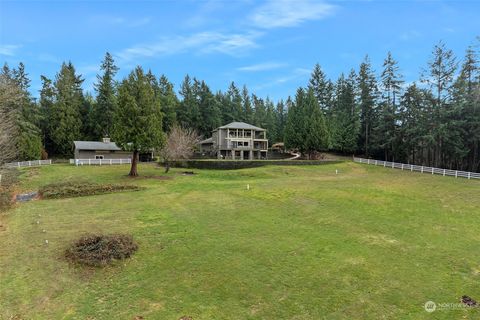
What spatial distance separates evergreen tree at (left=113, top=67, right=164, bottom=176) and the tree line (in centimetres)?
9

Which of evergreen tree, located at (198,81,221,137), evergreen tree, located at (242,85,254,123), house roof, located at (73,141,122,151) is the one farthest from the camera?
evergreen tree, located at (242,85,254,123)

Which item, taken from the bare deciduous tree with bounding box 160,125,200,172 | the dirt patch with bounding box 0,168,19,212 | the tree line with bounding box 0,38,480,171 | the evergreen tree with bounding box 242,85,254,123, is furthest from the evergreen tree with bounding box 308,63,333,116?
the dirt patch with bounding box 0,168,19,212

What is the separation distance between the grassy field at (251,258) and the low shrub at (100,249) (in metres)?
0.39

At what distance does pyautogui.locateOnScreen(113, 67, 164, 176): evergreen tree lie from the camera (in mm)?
29953

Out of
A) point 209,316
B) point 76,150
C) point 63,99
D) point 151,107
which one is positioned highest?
point 63,99

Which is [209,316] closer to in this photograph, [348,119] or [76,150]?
[76,150]

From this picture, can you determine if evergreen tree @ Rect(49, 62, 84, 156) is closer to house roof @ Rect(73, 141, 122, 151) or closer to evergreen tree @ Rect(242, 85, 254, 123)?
house roof @ Rect(73, 141, 122, 151)

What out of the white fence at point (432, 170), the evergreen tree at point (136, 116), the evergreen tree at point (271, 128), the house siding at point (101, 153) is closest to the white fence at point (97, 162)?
the house siding at point (101, 153)

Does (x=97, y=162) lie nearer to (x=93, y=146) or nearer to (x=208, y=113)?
(x=93, y=146)

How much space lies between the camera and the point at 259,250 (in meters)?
12.6

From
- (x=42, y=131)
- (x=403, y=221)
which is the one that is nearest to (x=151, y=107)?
(x=403, y=221)

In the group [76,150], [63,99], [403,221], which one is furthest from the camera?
[63,99]

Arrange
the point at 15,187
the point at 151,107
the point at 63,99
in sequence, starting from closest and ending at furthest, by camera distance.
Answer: the point at 15,187
the point at 151,107
the point at 63,99

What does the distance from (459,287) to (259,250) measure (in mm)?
6616
